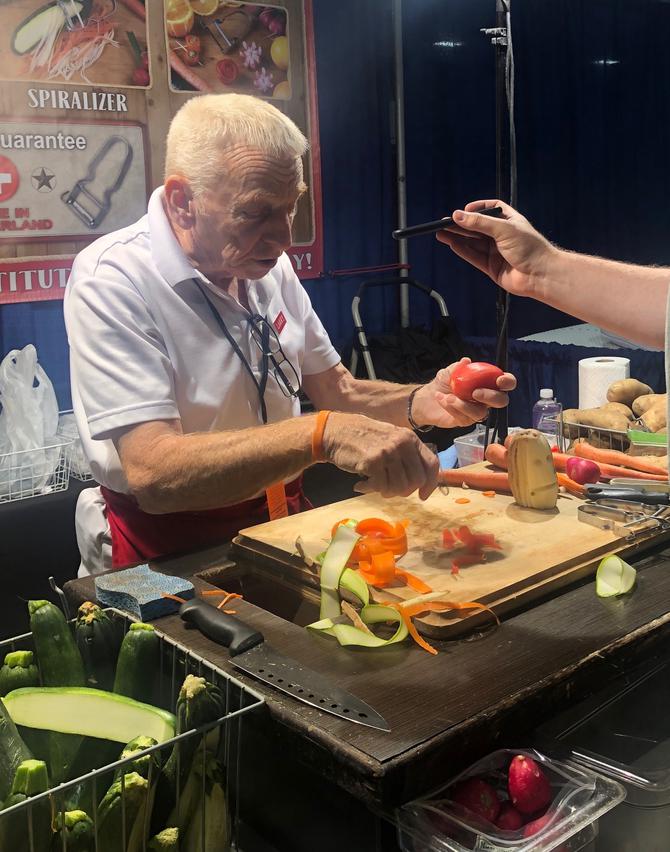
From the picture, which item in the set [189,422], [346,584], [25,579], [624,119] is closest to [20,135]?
[25,579]

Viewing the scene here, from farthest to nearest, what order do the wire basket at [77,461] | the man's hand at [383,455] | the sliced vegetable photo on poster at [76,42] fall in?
the sliced vegetable photo on poster at [76,42], the wire basket at [77,461], the man's hand at [383,455]

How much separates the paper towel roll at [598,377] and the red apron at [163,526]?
1.44 metres

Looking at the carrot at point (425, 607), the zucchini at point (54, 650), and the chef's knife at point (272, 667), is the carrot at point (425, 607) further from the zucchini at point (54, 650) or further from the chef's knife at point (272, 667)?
the zucchini at point (54, 650)

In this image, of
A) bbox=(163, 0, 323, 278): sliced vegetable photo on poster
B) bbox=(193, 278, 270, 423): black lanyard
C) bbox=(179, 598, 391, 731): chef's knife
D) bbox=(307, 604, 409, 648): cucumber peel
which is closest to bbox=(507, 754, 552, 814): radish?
bbox=(179, 598, 391, 731): chef's knife

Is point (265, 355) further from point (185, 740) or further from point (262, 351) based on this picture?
point (185, 740)

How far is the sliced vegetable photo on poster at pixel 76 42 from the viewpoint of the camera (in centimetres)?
361

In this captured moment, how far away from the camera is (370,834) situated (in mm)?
1263

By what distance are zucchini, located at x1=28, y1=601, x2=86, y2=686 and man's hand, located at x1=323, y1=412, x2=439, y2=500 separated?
0.68 metres

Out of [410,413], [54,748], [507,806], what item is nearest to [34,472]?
[410,413]

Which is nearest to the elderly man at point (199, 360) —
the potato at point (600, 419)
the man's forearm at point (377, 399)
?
the man's forearm at point (377, 399)

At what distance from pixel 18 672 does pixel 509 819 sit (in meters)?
0.70

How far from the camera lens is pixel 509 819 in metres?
1.21

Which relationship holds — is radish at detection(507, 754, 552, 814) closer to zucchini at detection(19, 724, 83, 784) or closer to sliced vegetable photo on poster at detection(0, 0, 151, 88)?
zucchini at detection(19, 724, 83, 784)

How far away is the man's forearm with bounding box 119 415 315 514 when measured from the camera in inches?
75.4
